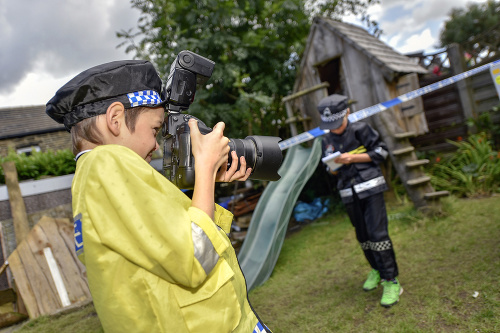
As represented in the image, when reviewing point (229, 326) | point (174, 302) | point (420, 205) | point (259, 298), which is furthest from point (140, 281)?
point (420, 205)

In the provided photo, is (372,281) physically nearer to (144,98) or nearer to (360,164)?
(360,164)

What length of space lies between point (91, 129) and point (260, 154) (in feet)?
1.94

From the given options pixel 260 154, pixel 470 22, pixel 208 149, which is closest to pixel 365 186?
pixel 260 154

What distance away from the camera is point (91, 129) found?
1133mm

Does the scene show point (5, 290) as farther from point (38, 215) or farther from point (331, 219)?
point (331, 219)

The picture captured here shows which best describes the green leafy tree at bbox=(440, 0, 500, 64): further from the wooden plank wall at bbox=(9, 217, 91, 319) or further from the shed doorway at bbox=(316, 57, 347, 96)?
the wooden plank wall at bbox=(9, 217, 91, 319)

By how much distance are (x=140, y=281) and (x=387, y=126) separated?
4972 mm

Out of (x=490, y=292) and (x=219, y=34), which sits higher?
(x=219, y=34)

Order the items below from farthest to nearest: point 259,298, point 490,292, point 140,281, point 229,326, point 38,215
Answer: point 38,215 → point 259,298 → point 490,292 → point 229,326 → point 140,281

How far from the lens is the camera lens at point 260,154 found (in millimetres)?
1300

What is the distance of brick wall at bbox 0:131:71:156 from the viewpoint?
15.1 metres

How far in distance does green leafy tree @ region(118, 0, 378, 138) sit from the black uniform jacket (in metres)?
2.75

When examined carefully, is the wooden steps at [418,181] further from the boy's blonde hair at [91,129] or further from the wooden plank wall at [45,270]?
the wooden plank wall at [45,270]

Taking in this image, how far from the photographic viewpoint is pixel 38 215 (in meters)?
5.74
